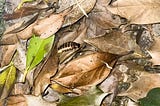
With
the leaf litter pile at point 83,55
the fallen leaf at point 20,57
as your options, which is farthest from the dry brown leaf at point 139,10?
the fallen leaf at point 20,57

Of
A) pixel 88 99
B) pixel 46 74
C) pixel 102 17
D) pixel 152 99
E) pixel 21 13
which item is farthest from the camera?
pixel 21 13

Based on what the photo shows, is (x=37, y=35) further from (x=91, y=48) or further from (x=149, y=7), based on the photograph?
(x=149, y=7)

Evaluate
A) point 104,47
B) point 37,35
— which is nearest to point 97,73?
point 104,47

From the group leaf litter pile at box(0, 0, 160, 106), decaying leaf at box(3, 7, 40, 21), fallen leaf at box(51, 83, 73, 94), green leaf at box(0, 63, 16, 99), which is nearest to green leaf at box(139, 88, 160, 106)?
leaf litter pile at box(0, 0, 160, 106)

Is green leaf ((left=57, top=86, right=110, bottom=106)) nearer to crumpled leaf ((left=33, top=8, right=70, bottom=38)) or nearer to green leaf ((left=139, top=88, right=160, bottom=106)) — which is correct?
green leaf ((left=139, top=88, right=160, bottom=106))

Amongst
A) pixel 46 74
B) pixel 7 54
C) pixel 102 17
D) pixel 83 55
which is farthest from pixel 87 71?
pixel 7 54

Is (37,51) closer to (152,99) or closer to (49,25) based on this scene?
(49,25)
